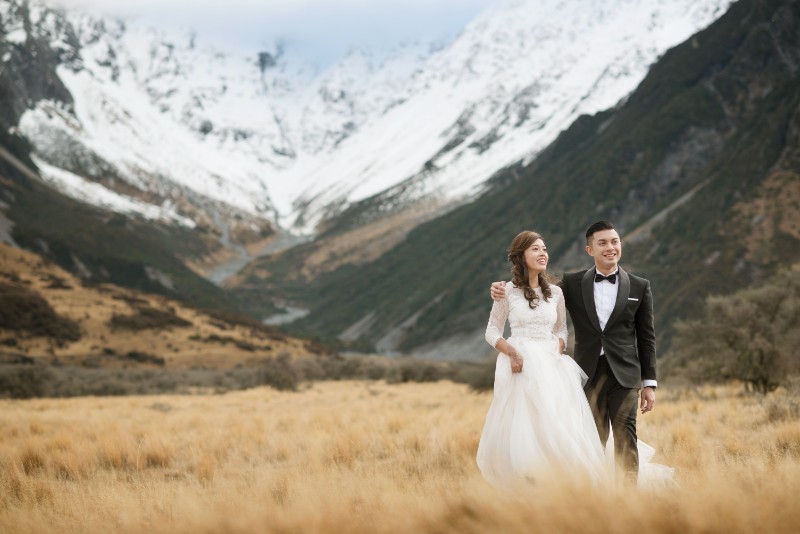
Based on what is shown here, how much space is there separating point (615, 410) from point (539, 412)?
762 millimetres

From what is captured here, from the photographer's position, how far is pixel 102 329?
209ft

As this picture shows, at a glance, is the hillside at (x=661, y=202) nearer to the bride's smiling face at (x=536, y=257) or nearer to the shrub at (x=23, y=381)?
the shrub at (x=23, y=381)

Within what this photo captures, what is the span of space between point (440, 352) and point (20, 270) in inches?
2359

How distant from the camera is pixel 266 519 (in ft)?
15.0

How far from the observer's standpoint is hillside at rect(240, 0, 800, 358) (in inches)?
3194

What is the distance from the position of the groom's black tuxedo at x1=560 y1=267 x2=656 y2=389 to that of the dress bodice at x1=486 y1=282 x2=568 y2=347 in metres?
0.17

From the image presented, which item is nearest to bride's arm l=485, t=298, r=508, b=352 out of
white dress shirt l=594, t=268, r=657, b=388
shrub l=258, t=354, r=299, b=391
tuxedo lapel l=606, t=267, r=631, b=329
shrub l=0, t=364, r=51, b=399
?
white dress shirt l=594, t=268, r=657, b=388

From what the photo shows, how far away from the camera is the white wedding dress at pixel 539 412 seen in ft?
19.1

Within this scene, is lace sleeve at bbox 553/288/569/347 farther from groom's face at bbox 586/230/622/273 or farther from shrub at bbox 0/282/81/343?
shrub at bbox 0/282/81/343

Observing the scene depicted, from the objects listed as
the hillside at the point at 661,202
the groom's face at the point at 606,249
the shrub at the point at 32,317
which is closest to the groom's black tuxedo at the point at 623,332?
the groom's face at the point at 606,249

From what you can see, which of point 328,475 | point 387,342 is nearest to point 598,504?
point 328,475

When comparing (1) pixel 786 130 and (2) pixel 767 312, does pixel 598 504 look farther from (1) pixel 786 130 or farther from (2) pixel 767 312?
(1) pixel 786 130

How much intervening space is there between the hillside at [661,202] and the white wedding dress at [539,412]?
7033 cm

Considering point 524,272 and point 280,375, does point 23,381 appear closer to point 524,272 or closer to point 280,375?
point 280,375
